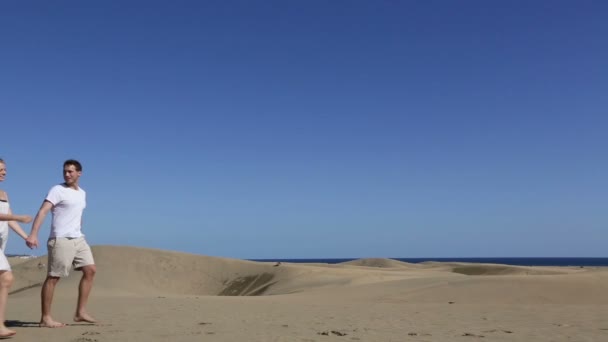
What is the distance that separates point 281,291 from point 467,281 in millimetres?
7496

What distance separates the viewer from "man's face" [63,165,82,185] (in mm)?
7465

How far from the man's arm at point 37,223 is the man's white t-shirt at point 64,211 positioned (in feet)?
0.26

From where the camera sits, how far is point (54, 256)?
7.30 m

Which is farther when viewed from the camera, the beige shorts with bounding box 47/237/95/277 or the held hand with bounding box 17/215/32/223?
the beige shorts with bounding box 47/237/95/277

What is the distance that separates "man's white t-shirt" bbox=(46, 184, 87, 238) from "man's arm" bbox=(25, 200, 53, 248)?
0.08 metres

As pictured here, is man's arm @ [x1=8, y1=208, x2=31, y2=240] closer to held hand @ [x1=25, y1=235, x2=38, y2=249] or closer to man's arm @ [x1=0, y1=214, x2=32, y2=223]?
held hand @ [x1=25, y1=235, x2=38, y2=249]

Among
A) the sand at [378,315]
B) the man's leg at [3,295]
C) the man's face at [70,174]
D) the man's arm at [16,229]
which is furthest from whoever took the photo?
the man's face at [70,174]

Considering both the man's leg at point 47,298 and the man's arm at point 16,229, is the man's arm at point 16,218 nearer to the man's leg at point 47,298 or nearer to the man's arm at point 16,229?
the man's arm at point 16,229

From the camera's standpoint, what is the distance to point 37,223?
7.05m

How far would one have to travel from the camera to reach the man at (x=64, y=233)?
23.9 ft

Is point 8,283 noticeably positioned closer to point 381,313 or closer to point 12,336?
point 12,336

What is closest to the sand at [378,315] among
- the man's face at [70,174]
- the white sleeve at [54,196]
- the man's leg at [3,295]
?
the man's leg at [3,295]

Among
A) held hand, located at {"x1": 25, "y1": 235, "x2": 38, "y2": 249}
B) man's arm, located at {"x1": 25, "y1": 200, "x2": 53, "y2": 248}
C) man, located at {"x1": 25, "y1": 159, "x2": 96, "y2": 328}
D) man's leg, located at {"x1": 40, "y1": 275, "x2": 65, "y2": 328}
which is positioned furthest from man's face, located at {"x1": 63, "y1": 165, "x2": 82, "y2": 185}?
man's leg, located at {"x1": 40, "y1": 275, "x2": 65, "y2": 328}

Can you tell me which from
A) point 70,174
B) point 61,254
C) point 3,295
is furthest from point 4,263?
point 70,174
